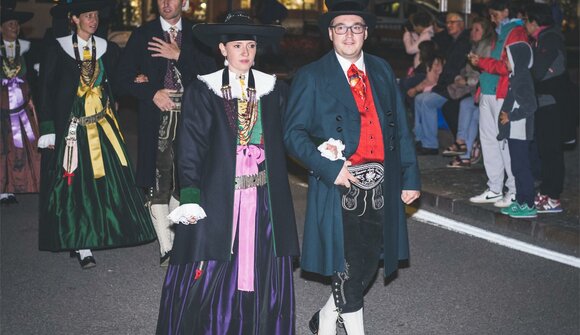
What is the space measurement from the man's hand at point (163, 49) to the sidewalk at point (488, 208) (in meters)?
3.56

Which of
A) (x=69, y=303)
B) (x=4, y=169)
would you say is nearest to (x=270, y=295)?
(x=69, y=303)

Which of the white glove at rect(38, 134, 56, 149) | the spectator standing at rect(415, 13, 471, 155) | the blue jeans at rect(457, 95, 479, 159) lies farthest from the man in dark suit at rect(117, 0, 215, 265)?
the spectator standing at rect(415, 13, 471, 155)

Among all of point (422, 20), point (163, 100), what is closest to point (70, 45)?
point (163, 100)

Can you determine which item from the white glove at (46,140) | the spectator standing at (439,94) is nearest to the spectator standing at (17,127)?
the white glove at (46,140)

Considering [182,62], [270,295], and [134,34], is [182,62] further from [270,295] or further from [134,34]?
[270,295]

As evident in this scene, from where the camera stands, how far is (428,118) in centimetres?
1181

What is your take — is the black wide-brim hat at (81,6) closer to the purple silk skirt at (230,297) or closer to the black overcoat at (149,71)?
the black overcoat at (149,71)

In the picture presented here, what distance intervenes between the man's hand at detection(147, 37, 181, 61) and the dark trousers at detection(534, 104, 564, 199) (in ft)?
12.3

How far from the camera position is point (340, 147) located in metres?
4.61

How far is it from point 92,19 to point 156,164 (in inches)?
47.6

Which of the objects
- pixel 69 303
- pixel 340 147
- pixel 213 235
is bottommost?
pixel 69 303

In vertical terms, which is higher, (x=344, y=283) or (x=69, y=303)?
(x=344, y=283)

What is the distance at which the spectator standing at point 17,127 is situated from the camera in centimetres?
898

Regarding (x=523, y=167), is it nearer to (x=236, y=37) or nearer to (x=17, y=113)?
(x=236, y=37)
